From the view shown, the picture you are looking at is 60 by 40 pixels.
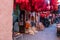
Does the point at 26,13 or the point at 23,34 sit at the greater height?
the point at 26,13

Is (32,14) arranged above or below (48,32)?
above

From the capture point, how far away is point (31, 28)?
997mm

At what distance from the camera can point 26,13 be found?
37.5 inches

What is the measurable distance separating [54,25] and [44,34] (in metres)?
0.15

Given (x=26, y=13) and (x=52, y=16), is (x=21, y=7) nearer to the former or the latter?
(x=26, y=13)

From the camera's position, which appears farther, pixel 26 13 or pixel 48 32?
pixel 48 32

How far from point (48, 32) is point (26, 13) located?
287 millimetres
